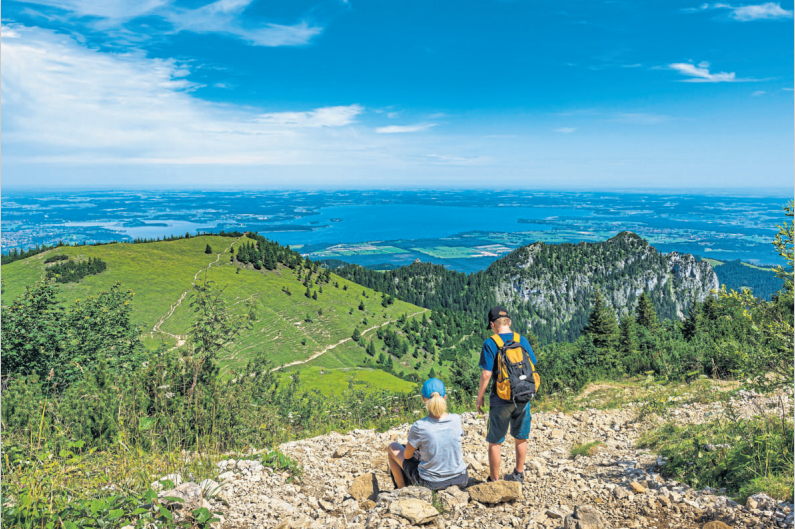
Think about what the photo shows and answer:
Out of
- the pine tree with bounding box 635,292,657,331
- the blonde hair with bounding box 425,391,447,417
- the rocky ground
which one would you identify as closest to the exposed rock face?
the pine tree with bounding box 635,292,657,331

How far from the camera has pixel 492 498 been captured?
15.2 feet

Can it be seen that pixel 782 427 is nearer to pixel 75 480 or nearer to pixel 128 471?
pixel 128 471

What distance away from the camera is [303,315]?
187 feet

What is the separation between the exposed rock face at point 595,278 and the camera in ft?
512

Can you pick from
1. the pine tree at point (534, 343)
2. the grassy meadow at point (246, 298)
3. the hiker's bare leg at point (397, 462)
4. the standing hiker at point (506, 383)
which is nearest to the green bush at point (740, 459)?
the standing hiker at point (506, 383)

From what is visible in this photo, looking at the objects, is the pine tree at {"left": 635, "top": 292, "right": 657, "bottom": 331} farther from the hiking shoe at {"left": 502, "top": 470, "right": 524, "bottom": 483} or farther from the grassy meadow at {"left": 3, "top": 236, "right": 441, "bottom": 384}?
the hiking shoe at {"left": 502, "top": 470, "right": 524, "bottom": 483}

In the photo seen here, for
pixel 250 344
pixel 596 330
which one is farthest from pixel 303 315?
pixel 596 330

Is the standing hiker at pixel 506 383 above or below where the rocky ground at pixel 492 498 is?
above

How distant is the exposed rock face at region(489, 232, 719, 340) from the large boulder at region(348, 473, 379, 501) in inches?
5878

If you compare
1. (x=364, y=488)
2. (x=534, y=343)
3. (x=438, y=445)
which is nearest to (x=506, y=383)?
(x=438, y=445)

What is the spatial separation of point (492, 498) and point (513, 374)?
1.42 meters

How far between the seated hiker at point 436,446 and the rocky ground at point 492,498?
0.19 meters

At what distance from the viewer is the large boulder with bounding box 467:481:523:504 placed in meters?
4.65

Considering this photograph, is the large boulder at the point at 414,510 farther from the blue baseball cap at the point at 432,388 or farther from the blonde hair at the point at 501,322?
the blonde hair at the point at 501,322
